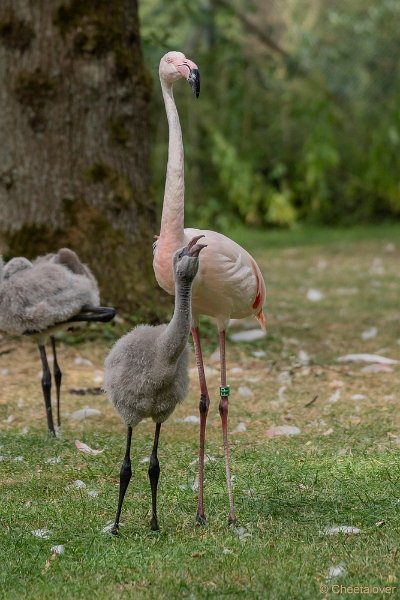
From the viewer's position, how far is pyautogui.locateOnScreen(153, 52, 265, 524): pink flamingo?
4488 mm

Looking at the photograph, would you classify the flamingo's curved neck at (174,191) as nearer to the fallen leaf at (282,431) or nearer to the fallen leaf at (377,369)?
the fallen leaf at (282,431)

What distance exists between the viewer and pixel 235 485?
489cm

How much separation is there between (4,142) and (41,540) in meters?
4.53

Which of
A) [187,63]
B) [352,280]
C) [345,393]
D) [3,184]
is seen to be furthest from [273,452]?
[352,280]

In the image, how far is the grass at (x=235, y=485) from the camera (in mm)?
3762

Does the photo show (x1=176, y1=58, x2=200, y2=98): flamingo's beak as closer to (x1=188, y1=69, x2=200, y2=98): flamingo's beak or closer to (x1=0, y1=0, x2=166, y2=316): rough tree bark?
(x1=188, y1=69, x2=200, y2=98): flamingo's beak

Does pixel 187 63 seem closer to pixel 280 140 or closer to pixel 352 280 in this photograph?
pixel 352 280

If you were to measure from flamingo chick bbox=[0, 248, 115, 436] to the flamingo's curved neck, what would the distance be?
1114mm

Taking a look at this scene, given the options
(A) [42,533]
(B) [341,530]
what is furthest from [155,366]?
(B) [341,530]

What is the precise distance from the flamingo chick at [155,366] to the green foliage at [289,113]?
30.0ft

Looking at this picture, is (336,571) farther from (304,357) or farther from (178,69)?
(304,357)

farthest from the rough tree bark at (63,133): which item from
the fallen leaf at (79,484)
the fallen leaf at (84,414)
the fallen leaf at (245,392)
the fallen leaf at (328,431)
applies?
the fallen leaf at (79,484)

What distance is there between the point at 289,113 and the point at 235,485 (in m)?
11.5

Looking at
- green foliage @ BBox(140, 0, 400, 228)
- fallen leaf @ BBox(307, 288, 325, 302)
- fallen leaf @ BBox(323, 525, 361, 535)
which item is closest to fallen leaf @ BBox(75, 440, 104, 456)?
fallen leaf @ BBox(323, 525, 361, 535)
